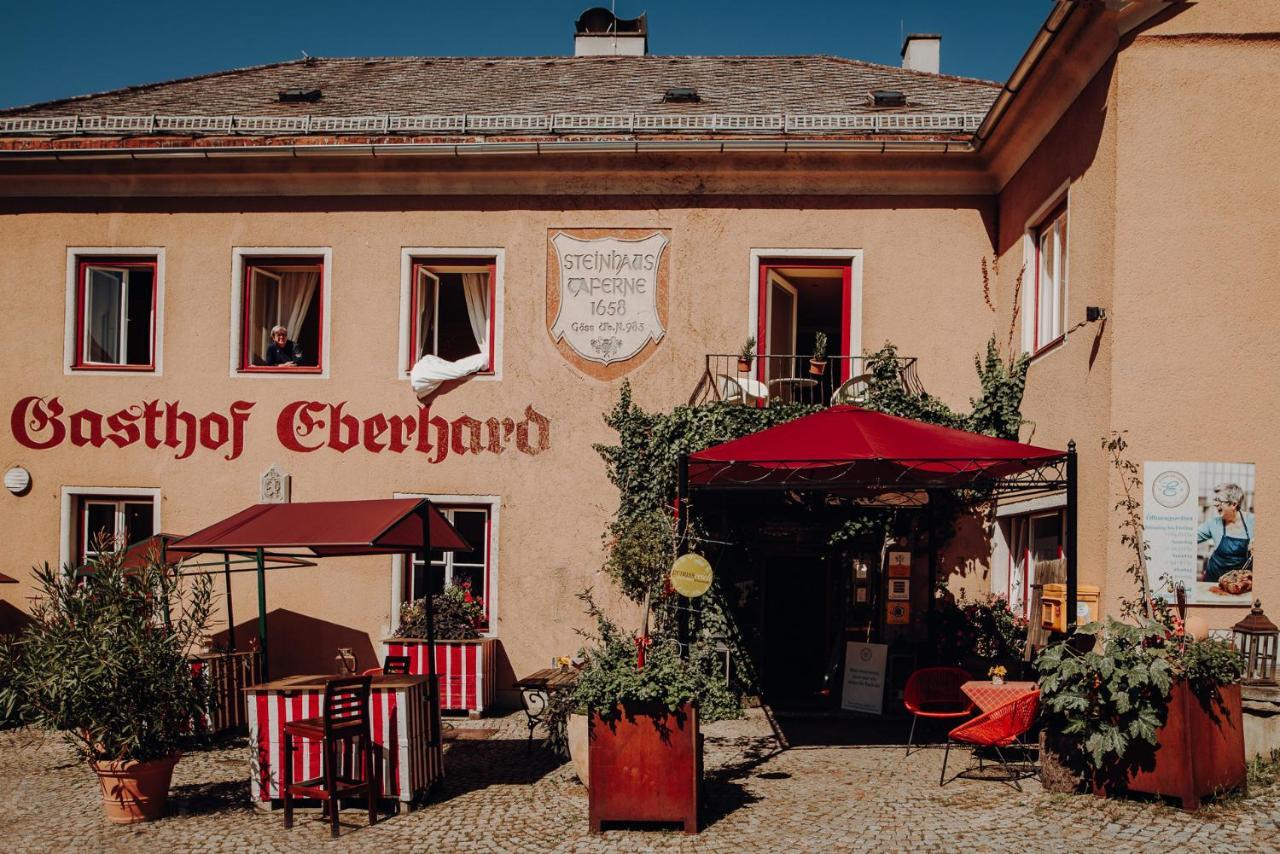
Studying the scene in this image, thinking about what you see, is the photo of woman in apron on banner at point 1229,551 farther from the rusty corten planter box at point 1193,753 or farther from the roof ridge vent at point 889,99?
the roof ridge vent at point 889,99

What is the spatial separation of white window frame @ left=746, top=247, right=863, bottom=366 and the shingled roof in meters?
1.19

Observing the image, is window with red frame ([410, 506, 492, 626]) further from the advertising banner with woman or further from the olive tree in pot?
the advertising banner with woman

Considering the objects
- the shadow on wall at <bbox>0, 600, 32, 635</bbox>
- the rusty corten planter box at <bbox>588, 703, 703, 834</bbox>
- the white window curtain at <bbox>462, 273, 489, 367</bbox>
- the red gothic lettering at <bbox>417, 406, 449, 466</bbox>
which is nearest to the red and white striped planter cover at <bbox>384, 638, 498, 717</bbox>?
the red gothic lettering at <bbox>417, 406, 449, 466</bbox>

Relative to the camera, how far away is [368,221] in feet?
40.7

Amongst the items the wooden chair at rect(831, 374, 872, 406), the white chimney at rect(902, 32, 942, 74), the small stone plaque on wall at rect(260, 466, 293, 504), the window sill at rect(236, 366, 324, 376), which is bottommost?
the small stone plaque on wall at rect(260, 466, 293, 504)

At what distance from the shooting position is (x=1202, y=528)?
8391 millimetres

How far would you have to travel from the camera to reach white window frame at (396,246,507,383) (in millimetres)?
12258

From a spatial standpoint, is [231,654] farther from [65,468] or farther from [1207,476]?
[1207,476]

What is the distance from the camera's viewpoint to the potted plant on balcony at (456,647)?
11.6 metres

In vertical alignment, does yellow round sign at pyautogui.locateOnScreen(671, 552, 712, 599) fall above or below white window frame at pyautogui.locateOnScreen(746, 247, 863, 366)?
below

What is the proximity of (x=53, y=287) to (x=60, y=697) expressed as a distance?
268 inches

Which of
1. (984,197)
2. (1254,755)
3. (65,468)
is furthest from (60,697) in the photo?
(984,197)

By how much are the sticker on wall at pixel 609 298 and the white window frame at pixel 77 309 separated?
13.6 ft

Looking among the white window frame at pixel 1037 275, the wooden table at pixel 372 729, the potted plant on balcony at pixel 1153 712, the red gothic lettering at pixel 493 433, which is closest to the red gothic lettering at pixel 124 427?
the red gothic lettering at pixel 493 433
